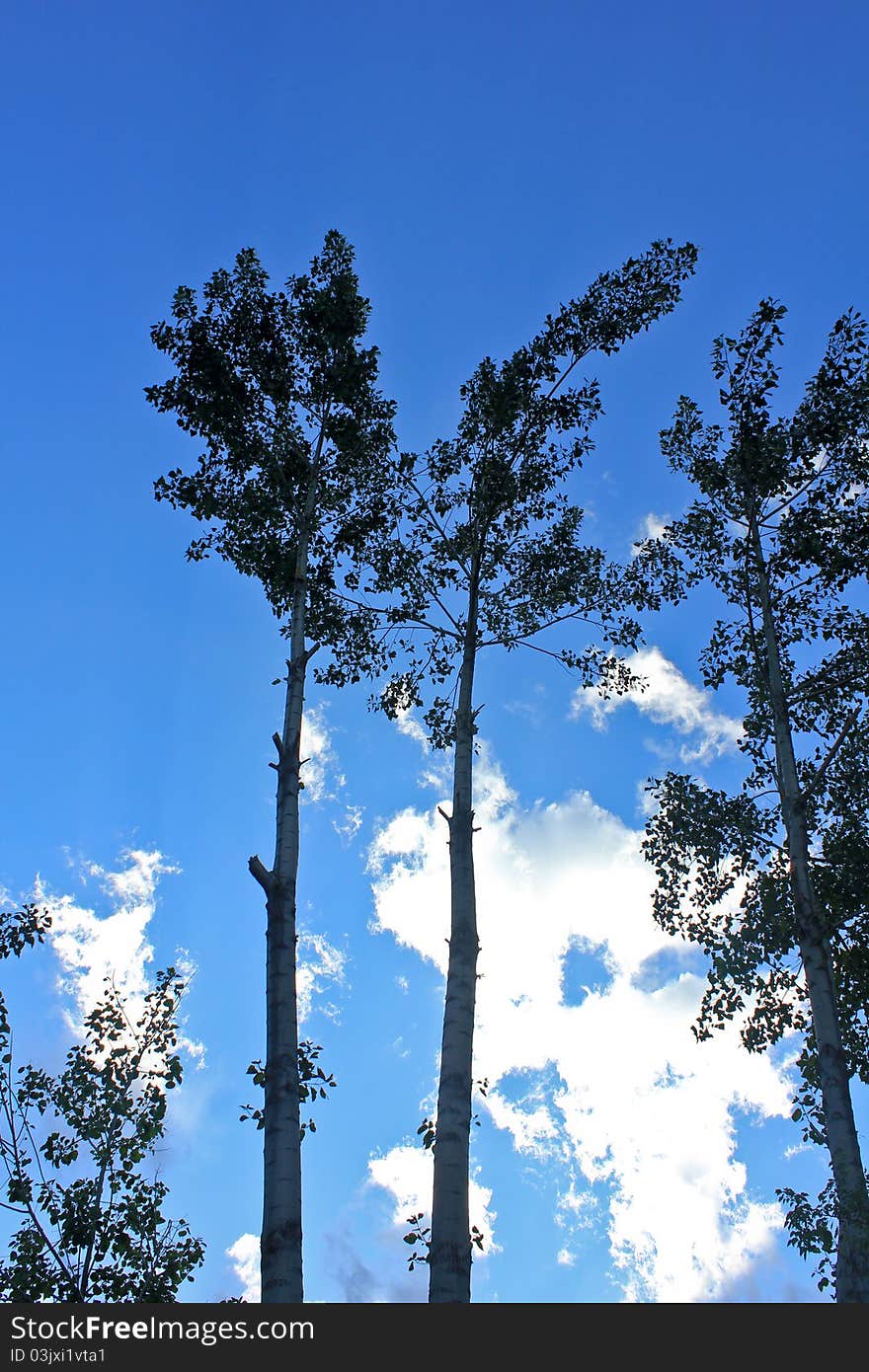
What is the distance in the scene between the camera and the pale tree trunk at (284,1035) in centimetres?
959

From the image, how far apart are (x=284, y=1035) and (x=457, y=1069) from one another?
7.19 feet

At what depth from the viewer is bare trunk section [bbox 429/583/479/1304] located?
10.4 m

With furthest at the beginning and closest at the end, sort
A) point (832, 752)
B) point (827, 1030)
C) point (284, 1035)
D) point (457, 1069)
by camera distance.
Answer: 1. point (832, 752)
2. point (827, 1030)
3. point (457, 1069)
4. point (284, 1035)

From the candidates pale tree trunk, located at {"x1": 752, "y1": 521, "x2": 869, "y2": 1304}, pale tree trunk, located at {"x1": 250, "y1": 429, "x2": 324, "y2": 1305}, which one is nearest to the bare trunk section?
pale tree trunk, located at {"x1": 250, "y1": 429, "x2": 324, "y2": 1305}

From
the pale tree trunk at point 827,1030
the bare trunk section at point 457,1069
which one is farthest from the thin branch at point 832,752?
the bare trunk section at point 457,1069

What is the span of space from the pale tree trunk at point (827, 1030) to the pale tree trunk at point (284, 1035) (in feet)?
21.2

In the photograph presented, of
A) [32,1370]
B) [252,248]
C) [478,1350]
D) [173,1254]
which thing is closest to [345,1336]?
[478,1350]

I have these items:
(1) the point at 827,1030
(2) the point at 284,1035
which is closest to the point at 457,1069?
(2) the point at 284,1035

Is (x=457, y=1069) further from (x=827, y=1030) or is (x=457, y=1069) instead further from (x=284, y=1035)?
(x=827, y=1030)

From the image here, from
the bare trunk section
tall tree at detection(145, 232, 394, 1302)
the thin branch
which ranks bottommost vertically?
the bare trunk section

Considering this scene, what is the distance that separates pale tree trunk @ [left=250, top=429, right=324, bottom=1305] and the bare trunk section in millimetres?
1665

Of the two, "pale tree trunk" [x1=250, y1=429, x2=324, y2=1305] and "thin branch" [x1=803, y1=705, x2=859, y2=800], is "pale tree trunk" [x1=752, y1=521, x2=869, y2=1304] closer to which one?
"thin branch" [x1=803, y1=705, x2=859, y2=800]

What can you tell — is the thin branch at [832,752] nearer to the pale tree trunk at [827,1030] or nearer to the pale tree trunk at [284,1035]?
the pale tree trunk at [827,1030]

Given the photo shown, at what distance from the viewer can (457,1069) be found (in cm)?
1160
